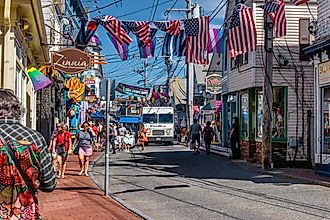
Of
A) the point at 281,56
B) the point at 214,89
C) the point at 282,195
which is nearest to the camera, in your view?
the point at 282,195

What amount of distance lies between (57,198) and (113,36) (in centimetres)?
861

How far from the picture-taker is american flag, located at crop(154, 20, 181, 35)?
2011cm

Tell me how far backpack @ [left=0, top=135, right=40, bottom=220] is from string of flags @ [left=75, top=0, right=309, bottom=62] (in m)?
15.7

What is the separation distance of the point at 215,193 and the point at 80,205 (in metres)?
3.47

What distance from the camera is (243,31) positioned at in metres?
19.3

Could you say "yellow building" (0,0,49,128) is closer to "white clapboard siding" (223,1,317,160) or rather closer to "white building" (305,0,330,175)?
"white building" (305,0,330,175)

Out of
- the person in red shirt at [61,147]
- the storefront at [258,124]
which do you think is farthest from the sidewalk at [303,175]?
the person in red shirt at [61,147]

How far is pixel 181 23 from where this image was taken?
66.5ft

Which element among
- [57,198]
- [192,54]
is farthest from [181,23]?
[57,198]

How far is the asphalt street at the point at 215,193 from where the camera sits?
1091cm

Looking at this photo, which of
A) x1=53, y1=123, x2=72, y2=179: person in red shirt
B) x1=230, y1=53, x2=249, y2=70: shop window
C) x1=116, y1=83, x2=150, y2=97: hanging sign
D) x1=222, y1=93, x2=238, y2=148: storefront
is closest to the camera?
x1=53, y1=123, x2=72, y2=179: person in red shirt

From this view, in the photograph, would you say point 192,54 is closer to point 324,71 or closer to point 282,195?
point 324,71

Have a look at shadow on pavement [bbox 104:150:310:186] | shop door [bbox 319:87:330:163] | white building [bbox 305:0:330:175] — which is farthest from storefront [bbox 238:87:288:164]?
shop door [bbox 319:87:330:163]

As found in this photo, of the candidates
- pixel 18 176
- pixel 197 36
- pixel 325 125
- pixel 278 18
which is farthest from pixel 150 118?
pixel 18 176
